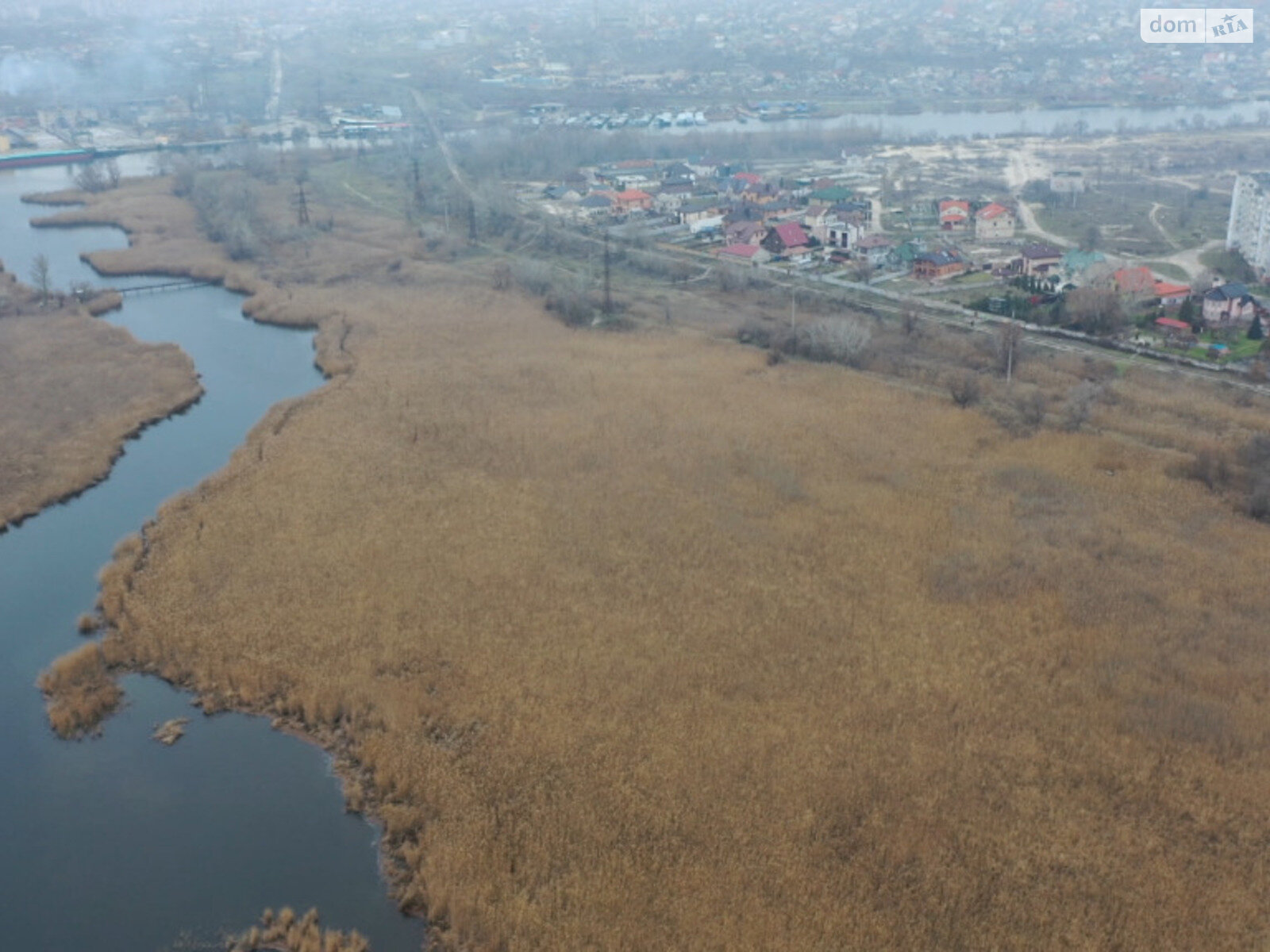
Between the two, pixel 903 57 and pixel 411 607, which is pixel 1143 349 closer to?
pixel 411 607

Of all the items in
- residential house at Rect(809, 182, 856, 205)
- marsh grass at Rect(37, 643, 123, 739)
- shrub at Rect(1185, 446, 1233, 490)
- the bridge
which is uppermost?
residential house at Rect(809, 182, 856, 205)

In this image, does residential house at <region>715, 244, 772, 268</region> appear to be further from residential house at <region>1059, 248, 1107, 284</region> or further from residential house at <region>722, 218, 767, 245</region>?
residential house at <region>1059, 248, 1107, 284</region>

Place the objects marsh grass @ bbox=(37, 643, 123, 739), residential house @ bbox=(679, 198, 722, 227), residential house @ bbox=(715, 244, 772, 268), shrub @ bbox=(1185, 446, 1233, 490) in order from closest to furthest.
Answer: marsh grass @ bbox=(37, 643, 123, 739) < shrub @ bbox=(1185, 446, 1233, 490) < residential house @ bbox=(715, 244, 772, 268) < residential house @ bbox=(679, 198, 722, 227)

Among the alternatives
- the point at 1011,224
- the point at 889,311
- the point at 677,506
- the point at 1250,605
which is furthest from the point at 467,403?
the point at 1011,224

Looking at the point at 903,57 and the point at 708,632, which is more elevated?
the point at 903,57

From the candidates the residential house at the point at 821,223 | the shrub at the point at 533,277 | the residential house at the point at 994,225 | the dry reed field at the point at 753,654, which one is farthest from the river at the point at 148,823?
the residential house at the point at 994,225

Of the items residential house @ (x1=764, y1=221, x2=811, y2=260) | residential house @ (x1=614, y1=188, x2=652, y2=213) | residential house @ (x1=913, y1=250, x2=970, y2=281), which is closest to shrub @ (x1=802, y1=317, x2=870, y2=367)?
residential house @ (x1=913, y1=250, x2=970, y2=281)

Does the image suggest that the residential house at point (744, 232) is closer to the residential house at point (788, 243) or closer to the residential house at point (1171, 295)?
the residential house at point (788, 243)
